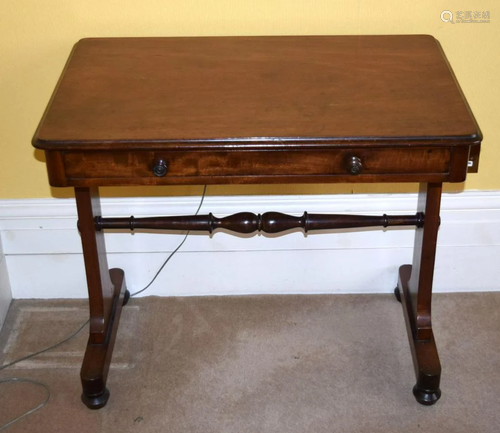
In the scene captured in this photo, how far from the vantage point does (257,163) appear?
159cm

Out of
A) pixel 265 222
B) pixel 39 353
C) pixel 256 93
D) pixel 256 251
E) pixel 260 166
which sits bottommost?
pixel 39 353

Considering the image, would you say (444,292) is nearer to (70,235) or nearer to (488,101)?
(488,101)

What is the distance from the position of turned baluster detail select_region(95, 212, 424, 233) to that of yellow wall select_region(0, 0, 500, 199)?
16.9 inches

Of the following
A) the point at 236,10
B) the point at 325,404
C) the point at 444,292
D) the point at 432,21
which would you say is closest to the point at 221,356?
the point at 325,404

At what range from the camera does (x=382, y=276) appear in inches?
93.3

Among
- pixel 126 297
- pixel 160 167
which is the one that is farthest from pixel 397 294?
pixel 160 167

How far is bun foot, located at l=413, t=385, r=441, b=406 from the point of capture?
6.42ft

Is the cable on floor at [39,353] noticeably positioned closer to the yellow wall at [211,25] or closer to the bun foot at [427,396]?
the yellow wall at [211,25]

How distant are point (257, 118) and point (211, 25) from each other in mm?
527

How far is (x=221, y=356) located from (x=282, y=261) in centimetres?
37

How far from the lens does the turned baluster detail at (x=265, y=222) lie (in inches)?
77.9

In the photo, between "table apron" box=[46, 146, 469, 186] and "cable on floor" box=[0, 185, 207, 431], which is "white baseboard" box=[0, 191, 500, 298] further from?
"table apron" box=[46, 146, 469, 186]

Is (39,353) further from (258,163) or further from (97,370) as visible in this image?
(258,163)

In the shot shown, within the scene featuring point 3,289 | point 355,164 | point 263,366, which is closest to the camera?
point 355,164
